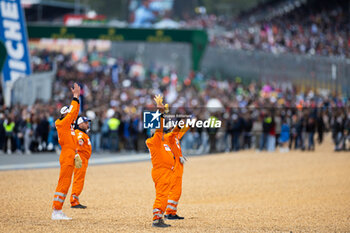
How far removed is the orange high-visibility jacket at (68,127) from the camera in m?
11.7

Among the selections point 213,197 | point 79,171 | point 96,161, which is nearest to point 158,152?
point 79,171

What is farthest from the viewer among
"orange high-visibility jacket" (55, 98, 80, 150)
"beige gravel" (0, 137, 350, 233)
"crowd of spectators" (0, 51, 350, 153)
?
"crowd of spectators" (0, 51, 350, 153)

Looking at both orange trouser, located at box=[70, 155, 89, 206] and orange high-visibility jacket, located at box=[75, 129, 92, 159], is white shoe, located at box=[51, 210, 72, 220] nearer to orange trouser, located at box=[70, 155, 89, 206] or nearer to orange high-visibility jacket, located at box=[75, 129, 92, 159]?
orange trouser, located at box=[70, 155, 89, 206]

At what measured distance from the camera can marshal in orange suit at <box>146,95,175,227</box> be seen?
11.1 m

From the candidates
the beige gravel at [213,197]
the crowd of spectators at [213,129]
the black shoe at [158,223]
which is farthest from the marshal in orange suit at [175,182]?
the crowd of spectators at [213,129]

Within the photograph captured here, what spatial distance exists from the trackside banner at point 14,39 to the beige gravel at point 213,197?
25.9ft

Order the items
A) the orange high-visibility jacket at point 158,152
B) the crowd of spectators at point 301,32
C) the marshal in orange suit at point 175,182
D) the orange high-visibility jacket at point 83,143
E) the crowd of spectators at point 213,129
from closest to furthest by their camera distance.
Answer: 1. the orange high-visibility jacket at point 158,152
2. the marshal in orange suit at point 175,182
3. the orange high-visibility jacket at point 83,143
4. the crowd of spectators at point 213,129
5. the crowd of spectators at point 301,32

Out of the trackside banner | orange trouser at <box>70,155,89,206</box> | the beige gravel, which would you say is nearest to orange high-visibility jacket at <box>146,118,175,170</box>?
the beige gravel

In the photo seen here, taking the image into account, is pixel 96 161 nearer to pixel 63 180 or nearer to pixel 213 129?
pixel 213 129

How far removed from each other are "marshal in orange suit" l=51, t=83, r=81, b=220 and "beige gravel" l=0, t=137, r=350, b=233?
0.32m

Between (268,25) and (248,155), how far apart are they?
2498cm

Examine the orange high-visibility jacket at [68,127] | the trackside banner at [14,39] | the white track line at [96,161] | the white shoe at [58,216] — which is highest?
the trackside banner at [14,39]

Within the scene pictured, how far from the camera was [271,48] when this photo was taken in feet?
140

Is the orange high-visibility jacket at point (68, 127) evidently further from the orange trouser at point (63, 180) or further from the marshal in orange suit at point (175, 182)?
the marshal in orange suit at point (175, 182)
